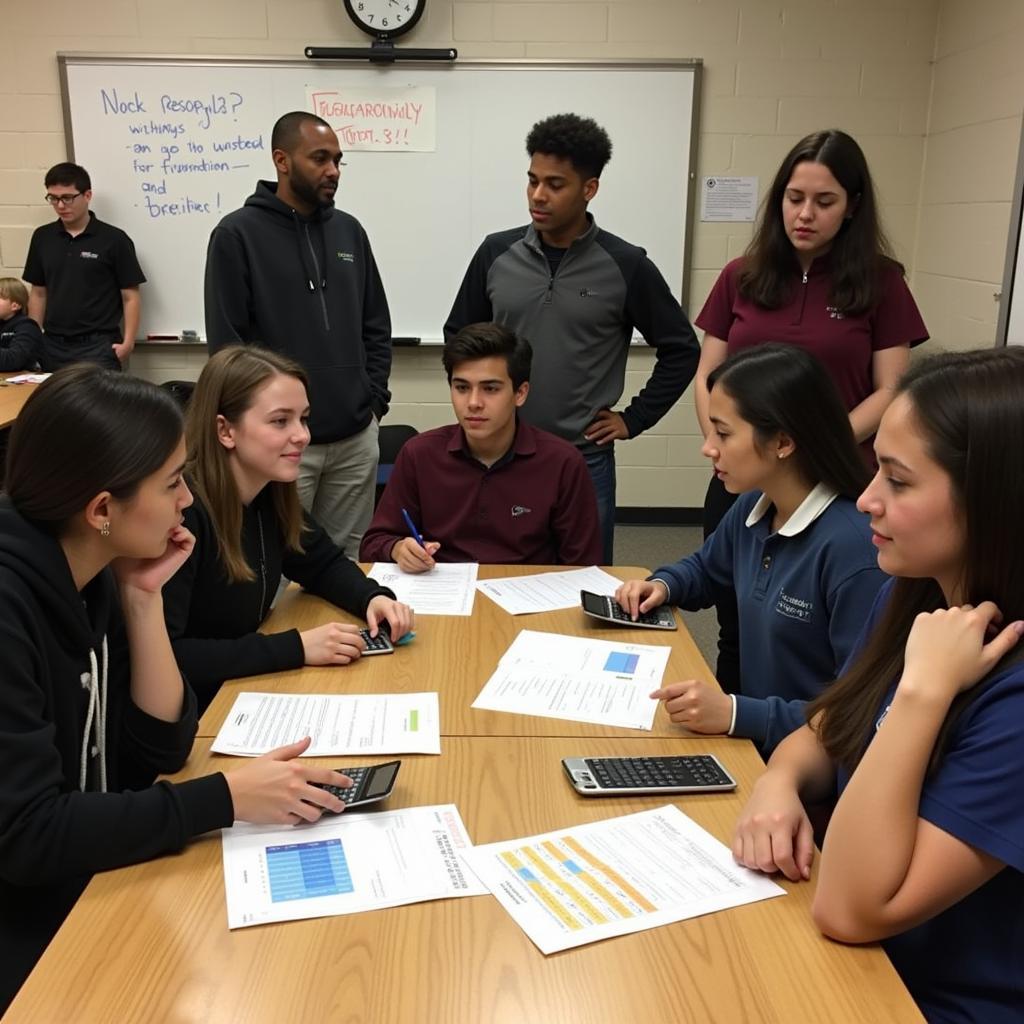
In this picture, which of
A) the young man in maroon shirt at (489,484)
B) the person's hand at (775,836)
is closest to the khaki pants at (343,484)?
the young man in maroon shirt at (489,484)

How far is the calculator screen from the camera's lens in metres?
1.16

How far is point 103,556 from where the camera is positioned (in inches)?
49.5

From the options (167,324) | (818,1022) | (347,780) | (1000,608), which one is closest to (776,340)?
(1000,608)

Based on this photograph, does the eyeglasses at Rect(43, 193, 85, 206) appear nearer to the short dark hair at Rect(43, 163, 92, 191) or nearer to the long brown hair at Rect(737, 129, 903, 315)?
the short dark hair at Rect(43, 163, 92, 191)

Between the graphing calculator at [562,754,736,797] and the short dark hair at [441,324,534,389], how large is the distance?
4.15 feet

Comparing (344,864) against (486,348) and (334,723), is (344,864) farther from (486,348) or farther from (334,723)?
(486,348)

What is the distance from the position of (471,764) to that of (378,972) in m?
0.41

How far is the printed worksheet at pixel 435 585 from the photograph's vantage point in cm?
192

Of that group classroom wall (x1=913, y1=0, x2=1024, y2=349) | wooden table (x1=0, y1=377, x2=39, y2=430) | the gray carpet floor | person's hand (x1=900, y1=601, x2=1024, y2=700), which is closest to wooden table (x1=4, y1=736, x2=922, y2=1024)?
person's hand (x1=900, y1=601, x2=1024, y2=700)

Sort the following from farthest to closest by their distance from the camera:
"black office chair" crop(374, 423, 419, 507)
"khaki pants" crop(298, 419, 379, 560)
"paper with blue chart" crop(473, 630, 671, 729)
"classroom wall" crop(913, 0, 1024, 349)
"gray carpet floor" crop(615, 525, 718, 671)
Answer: "gray carpet floor" crop(615, 525, 718, 671) < "black office chair" crop(374, 423, 419, 507) < "classroom wall" crop(913, 0, 1024, 349) < "khaki pants" crop(298, 419, 379, 560) < "paper with blue chart" crop(473, 630, 671, 729)

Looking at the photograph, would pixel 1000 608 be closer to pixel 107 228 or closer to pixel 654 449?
pixel 654 449

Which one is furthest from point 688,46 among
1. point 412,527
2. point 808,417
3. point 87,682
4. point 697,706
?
point 87,682

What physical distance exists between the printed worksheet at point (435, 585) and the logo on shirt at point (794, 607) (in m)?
0.61

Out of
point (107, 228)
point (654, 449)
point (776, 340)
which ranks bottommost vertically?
point (654, 449)
